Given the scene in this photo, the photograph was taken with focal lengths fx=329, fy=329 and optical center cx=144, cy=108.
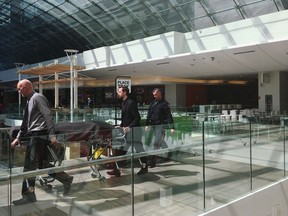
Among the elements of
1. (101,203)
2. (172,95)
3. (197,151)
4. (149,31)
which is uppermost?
(149,31)

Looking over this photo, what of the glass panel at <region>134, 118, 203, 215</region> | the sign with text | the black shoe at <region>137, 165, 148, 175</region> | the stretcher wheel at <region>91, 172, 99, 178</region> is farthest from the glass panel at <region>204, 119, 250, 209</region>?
the sign with text

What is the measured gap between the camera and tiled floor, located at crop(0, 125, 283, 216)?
12.7ft

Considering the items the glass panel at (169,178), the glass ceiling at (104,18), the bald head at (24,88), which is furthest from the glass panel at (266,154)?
the glass ceiling at (104,18)

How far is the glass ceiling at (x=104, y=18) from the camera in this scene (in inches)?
846

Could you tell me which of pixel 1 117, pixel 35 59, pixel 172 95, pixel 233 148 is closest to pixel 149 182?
pixel 233 148

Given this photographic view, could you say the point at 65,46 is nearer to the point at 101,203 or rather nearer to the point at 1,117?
the point at 1,117

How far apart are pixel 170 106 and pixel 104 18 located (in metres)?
11.1

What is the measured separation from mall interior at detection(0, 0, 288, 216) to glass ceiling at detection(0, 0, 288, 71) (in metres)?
0.10

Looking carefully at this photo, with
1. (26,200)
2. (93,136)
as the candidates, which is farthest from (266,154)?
(26,200)

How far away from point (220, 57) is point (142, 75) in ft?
39.1

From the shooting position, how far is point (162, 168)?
5.43 m

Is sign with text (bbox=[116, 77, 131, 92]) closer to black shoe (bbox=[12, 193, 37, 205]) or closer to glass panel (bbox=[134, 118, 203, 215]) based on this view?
glass panel (bbox=[134, 118, 203, 215])

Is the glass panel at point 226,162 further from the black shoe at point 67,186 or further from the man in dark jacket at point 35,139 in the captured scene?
the man in dark jacket at point 35,139

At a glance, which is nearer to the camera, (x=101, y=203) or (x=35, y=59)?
(x=101, y=203)
